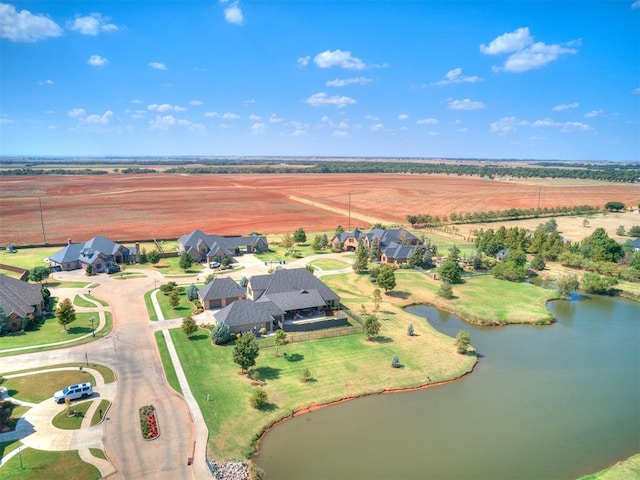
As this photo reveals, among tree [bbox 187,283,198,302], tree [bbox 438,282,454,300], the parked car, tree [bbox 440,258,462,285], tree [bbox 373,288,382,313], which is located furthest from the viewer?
tree [bbox 440,258,462,285]

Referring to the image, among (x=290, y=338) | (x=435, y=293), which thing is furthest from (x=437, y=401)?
(x=435, y=293)

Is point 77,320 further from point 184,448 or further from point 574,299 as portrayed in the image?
point 574,299

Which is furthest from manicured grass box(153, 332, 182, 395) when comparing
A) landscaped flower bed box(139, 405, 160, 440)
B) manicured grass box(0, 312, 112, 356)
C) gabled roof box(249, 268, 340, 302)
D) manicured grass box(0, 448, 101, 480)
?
gabled roof box(249, 268, 340, 302)

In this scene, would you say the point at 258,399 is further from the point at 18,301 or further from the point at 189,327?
the point at 18,301

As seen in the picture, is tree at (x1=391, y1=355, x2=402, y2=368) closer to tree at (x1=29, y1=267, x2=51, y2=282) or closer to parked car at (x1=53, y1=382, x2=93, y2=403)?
parked car at (x1=53, y1=382, x2=93, y2=403)

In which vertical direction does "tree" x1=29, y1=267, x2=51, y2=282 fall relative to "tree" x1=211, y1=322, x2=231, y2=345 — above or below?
above

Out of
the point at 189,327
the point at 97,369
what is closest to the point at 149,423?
the point at 97,369

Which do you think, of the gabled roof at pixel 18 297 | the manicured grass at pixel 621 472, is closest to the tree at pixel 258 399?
the manicured grass at pixel 621 472

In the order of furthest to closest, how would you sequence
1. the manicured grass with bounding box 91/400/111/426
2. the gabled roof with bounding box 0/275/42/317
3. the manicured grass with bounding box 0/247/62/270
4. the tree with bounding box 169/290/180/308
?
the manicured grass with bounding box 0/247/62/270, the tree with bounding box 169/290/180/308, the gabled roof with bounding box 0/275/42/317, the manicured grass with bounding box 91/400/111/426
